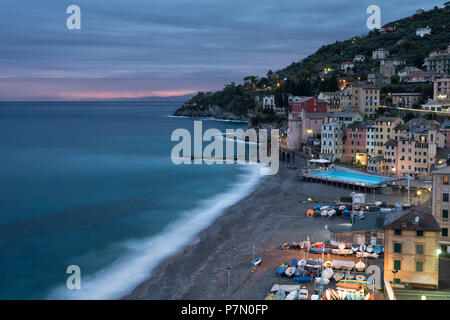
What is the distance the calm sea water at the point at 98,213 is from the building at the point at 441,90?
1294 inches

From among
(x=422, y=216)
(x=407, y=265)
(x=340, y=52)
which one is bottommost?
(x=407, y=265)

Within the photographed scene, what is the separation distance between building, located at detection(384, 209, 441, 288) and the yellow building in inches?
1399

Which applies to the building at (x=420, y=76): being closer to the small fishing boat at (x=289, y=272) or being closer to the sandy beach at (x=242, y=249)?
the sandy beach at (x=242, y=249)

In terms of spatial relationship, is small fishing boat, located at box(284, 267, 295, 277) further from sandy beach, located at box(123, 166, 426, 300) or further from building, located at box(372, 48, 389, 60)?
building, located at box(372, 48, 389, 60)

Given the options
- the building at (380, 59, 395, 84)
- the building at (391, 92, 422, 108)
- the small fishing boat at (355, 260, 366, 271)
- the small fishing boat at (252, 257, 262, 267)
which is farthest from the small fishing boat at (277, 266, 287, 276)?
the building at (380, 59, 395, 84)

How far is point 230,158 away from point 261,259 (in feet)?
151

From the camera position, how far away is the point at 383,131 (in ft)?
181

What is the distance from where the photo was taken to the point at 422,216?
21.6 meters

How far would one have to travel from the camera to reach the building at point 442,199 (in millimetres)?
26078

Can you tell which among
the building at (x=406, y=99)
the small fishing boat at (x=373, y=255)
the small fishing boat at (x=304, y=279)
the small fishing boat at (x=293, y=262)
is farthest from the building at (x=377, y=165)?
the small fishing boat at (x=304, y=279)

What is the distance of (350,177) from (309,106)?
33.7m

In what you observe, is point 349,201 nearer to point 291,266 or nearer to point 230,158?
point 291,266

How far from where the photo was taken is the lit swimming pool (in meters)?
47.3
